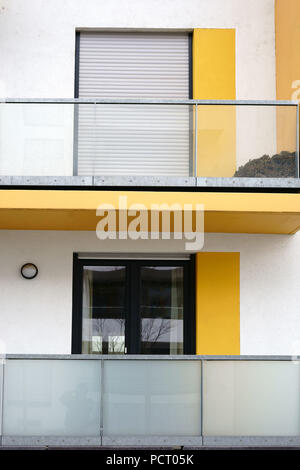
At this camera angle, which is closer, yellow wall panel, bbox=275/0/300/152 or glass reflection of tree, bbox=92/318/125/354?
yellow wall panel, bbox=275/0/300/152

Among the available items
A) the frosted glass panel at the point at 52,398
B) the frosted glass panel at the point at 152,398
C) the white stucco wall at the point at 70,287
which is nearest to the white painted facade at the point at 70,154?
the white stucco wall at the point at 70,287

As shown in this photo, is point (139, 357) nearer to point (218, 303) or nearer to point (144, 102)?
point (218, 303)

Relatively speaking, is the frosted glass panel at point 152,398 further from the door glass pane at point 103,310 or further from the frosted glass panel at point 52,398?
the door glass pane at point 103,310

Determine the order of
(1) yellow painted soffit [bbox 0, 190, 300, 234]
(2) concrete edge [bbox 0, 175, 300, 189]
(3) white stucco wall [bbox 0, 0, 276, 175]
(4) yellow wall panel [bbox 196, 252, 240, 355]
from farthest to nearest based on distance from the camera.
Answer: (3) white stucco wall [bbox 0, 0, 276, 175] → (4) yellow wall panel [bbox 196, 252, 240, 355] → (2) concrete edge [bbox 0, 175, 300, 189] → (1) yellow painted soffit [bbox 0, 190, 300, 234]

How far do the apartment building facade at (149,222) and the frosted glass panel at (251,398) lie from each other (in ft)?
0.06

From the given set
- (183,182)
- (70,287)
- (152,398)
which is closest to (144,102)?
(183,182)

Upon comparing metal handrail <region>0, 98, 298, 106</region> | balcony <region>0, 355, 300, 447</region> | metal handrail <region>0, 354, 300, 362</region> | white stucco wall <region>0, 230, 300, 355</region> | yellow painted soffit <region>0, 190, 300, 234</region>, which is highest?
metal handrail <region>0, 98, 298, 106</region>

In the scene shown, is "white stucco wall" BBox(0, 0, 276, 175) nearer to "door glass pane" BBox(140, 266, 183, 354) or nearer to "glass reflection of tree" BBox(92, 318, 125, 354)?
"door glass pane" BBox(140, 266, 183, 354)

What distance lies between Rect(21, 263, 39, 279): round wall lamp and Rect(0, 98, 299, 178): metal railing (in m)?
1.71

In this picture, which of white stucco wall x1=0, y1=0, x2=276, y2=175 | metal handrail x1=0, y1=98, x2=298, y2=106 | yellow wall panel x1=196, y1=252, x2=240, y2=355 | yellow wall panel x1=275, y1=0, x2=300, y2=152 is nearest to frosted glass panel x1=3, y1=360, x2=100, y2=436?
yellow wall panel x1=196, y1=252, x2=240, y2=355

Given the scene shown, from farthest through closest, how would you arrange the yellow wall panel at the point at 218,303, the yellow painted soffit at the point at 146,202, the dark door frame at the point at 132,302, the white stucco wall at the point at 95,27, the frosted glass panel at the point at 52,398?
the white stucco wall at the point at 95,27 → the dark door frame at the point at 132,302 → the yellow wall panel at the point at 218,303 → the yellow painted soffit at the point at 146,202 → the frosted glass panel at the point at 52,398

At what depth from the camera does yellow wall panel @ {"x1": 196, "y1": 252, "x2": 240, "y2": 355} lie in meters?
10.5

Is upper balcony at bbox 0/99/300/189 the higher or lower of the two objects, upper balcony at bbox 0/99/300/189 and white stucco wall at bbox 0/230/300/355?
the higher

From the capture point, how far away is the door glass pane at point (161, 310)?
35.4 ft
